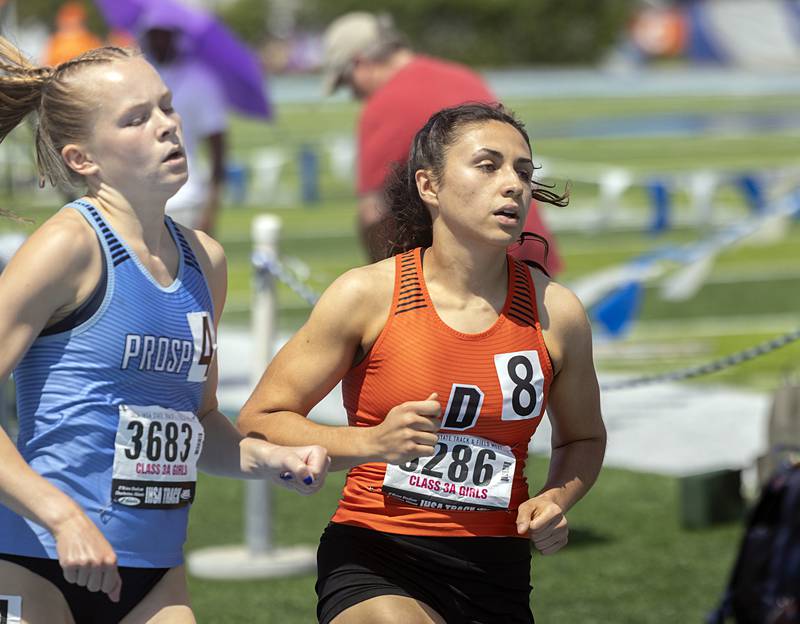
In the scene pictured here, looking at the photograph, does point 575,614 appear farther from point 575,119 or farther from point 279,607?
point 575,119

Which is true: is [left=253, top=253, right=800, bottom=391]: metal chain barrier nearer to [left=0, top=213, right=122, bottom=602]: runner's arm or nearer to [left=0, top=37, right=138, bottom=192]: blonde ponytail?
[left=0, top=37, right=138, bottom=192]: blonde ponytail

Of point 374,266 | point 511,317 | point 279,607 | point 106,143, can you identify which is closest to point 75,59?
point 106,143

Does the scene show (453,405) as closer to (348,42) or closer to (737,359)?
(737,359)

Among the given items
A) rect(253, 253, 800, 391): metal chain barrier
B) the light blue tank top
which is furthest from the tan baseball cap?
the light blue tank top

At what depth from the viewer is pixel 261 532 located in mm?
6547

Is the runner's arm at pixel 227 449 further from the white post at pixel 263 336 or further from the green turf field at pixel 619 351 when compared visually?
the white post at pixel 263 336

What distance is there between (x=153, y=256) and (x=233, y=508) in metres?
4.30

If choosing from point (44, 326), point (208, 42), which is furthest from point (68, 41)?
point (44, 326)

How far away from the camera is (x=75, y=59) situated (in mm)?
3484

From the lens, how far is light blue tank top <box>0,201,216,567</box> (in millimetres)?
3256

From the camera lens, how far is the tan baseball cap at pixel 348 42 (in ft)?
22.5

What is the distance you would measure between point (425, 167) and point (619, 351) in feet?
26.6

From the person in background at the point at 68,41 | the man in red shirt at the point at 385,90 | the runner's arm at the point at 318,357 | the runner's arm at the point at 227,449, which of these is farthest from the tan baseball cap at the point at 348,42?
the person in background at the point at 68,41

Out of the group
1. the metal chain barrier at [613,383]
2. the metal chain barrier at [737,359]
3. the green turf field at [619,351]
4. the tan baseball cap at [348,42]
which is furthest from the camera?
the tan baseball cap at [348,42]
